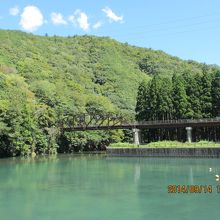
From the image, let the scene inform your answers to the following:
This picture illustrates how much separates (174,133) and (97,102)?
26609mm

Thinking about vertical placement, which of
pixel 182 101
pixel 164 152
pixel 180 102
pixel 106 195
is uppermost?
pixel 182 101

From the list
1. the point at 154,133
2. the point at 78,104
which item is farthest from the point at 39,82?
the point at 154,133

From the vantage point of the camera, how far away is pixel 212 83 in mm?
65875

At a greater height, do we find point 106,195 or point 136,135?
point 136,135

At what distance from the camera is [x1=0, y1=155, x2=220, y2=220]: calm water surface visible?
894 inches

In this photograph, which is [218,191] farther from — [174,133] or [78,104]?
[78,104]

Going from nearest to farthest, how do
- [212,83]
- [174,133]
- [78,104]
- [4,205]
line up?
[4,205] < [212,83] < [174,133] < [78,104]
